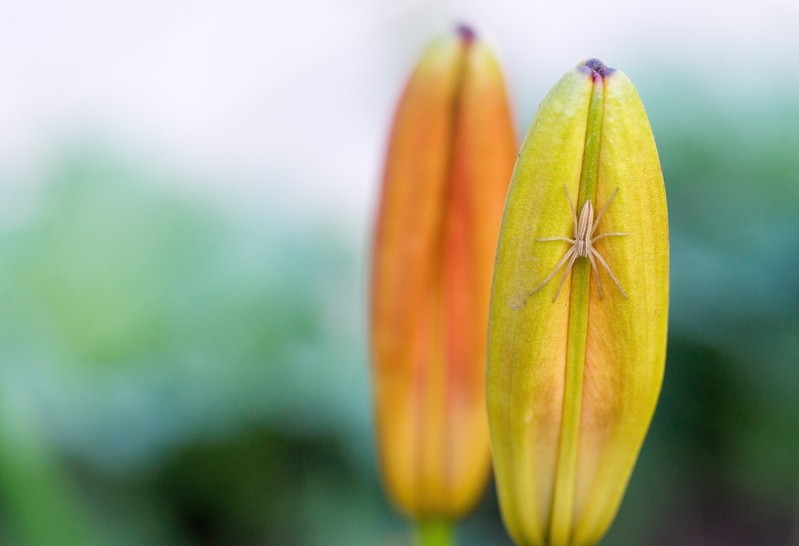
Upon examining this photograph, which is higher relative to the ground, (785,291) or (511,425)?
(785,291)

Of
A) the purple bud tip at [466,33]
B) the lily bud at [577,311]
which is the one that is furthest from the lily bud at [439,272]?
the lily bud at [577,311]

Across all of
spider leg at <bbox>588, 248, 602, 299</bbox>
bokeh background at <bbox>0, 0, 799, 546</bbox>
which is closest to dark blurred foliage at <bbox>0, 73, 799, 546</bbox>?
bokeh background at <bbox>0, 0, 799, 546</bbox>

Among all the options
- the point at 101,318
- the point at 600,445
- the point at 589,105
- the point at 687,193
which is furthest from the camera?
the point at 101,318

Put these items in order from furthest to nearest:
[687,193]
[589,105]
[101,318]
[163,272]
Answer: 1. [163,272]
2. [101,318]
3. [687,193]
4. [589,105]

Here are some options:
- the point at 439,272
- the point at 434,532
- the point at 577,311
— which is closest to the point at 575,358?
the point at 577,311

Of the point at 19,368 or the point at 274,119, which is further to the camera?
the point at 274,119

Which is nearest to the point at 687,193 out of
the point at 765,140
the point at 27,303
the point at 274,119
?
the point at 765,140

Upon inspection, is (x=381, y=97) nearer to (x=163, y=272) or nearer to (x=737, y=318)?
(x=163, y=272)

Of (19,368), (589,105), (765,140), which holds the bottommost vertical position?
(19,368)

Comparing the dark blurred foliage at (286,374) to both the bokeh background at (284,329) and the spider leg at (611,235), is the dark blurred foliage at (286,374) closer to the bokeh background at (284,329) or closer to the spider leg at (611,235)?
the bokeh background at (284,329)
